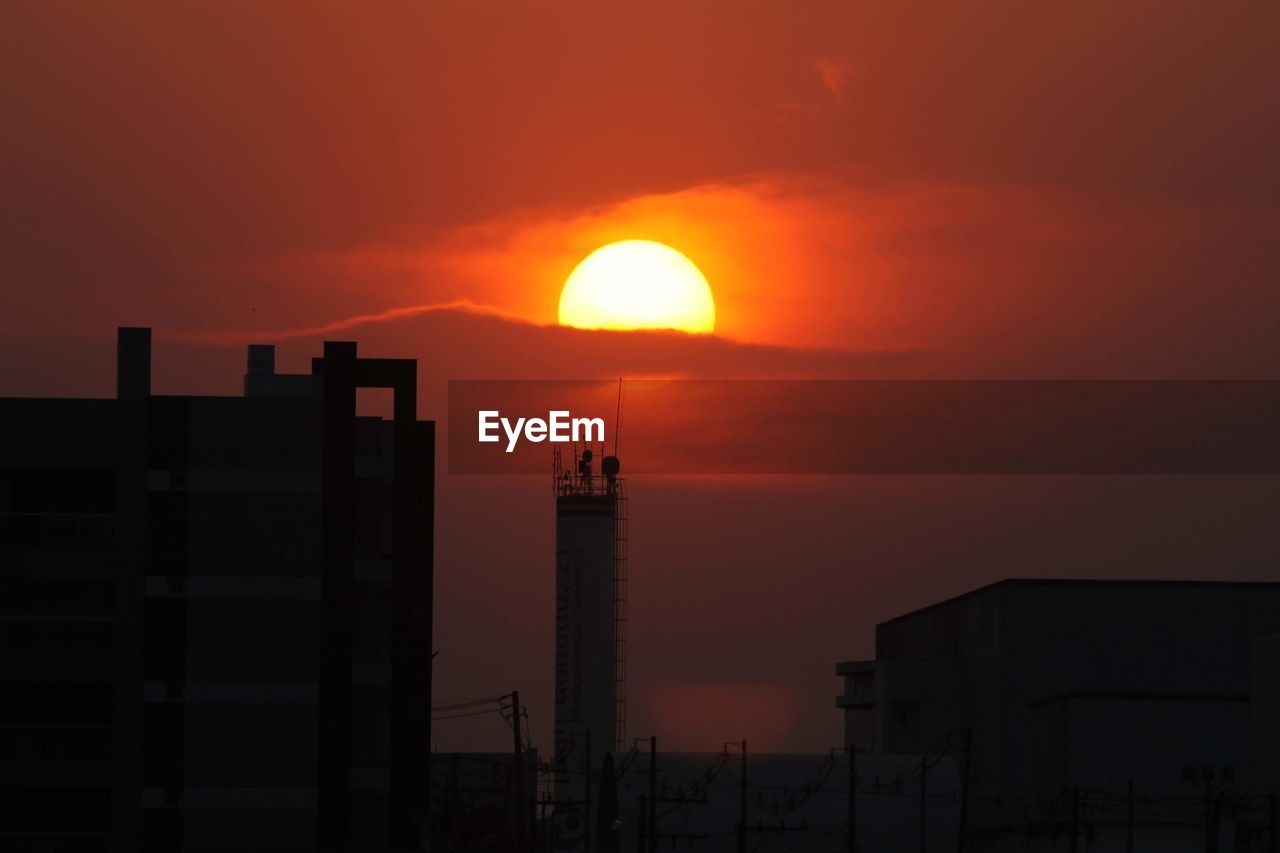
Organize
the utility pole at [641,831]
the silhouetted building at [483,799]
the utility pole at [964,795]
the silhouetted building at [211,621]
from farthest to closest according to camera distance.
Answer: the silhouetted building at [483,799] < the utility pole at [964,795] < the utility pole at [641,831] < the silhouetted building at [211,621]

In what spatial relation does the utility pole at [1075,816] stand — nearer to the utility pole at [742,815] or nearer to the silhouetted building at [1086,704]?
the silhouetted building at [1086,704]

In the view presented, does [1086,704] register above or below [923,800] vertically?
above

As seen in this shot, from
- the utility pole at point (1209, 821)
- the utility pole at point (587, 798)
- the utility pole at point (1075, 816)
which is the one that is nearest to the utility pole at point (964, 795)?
the utility pole at point (1075, 816)

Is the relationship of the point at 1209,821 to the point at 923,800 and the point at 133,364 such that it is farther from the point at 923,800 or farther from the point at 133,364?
the point at 133,364

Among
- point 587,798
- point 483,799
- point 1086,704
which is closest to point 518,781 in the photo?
point 587,798

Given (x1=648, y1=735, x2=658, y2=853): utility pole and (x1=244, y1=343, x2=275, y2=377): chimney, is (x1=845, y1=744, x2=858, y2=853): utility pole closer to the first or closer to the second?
(x1=648, y1=735, x2=658, y2=853): utility pole
